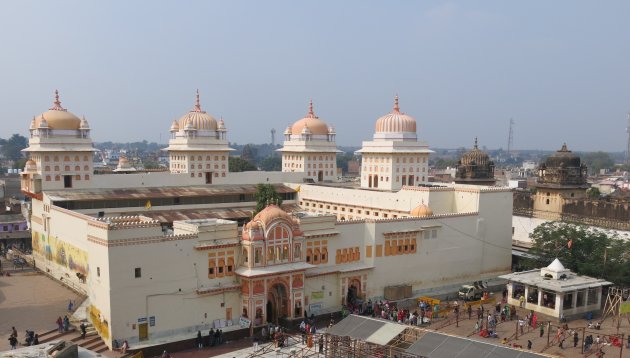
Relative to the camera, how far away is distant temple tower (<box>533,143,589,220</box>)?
164 feet

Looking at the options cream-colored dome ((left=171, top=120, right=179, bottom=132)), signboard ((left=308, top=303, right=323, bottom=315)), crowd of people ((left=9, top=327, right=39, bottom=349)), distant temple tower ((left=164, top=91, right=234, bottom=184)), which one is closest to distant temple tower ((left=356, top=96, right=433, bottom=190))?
distant temple tower ((left=164, top=91, right=234, bottom=184))

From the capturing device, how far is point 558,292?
30062mm

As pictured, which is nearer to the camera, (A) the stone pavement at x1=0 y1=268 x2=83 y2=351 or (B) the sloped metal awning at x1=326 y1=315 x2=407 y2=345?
(B) the sloped metal awning at x1=326 y1=315 x2=407 y2=345

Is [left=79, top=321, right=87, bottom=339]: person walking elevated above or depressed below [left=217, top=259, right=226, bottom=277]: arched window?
below

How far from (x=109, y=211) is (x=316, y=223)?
48.5 ft

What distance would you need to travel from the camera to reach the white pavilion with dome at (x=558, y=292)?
30.5 meters

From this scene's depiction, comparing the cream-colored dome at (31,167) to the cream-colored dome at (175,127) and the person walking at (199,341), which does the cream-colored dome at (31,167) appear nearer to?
the cream-colored dome at (175,127)

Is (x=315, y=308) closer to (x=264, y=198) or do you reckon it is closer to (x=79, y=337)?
(x=264, y=198)

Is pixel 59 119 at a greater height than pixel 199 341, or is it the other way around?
pixel 59 119

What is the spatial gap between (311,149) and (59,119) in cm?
2071

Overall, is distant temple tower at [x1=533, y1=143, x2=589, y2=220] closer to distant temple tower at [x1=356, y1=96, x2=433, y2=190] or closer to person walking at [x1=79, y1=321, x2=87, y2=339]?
distant temple tower at [x1=356, y1=96, x2=433, y2=190]

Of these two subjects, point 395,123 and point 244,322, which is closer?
point 244,322

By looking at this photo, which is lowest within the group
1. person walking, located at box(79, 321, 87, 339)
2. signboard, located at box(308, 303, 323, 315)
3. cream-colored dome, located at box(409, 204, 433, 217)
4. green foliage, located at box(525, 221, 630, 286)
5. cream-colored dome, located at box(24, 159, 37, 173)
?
signboard, located at box(308, 303, 323, 315)

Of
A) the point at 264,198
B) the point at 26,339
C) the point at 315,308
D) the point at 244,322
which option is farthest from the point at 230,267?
the point at 264,198
